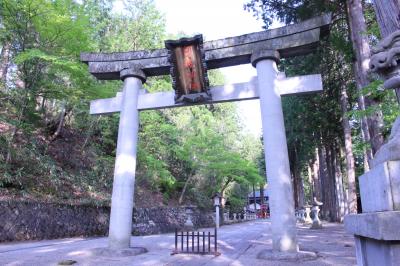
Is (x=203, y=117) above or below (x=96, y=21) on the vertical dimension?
below

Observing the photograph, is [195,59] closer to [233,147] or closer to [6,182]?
[6,182]

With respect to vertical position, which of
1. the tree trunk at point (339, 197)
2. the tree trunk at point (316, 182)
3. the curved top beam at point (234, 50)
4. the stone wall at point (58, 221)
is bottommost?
the stone wall at point (58, 221)

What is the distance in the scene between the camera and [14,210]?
1169cm

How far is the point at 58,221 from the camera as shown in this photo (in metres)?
13.3

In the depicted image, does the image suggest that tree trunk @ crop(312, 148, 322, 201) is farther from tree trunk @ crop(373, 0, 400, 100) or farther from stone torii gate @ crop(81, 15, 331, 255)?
tree trunk @ crop(373, 0, 400, 100)

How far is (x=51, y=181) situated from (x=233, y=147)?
62.0 feet

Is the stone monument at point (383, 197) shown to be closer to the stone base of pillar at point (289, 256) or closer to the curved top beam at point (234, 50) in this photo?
the stone base of pillar at point (289, 256)

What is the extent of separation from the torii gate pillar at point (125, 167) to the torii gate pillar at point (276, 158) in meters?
3.63

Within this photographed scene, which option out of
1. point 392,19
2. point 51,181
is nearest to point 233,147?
point 51,181

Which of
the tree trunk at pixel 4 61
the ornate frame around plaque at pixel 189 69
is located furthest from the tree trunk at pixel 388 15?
the tree trunk at pixel 4 61

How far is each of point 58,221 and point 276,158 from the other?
382 inches

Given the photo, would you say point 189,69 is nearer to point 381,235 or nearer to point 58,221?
point 381,235

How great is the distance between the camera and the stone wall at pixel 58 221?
37.8 feet

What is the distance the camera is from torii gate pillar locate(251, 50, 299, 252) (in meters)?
7.62
